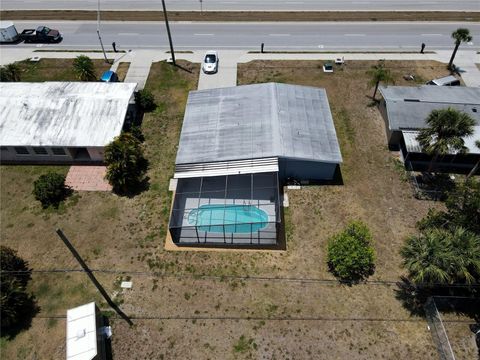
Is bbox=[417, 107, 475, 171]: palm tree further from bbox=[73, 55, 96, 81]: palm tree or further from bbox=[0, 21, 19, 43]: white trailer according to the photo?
bbox=[0, 21, 19, 43]: white trailer

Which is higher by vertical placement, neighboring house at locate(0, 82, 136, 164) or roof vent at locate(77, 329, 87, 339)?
neighboring house at locate(0, 82, 136, 164)

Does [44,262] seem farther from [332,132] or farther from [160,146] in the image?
[332,132]

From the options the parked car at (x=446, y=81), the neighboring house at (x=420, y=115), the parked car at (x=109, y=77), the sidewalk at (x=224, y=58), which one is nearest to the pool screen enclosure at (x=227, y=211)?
the neighboring house at (x=420, y=115)

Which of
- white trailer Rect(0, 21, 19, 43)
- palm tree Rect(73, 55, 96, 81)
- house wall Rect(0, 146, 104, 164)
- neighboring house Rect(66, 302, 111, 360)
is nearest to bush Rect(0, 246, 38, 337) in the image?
neighboring house Rect(66, 302, 111, 360)

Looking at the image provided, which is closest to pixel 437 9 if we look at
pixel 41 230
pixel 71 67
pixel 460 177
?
pixel 460 177

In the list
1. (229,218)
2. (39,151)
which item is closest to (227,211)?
(229,218)

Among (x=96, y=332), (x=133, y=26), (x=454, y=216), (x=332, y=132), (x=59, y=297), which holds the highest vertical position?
(x=133, y=26)
